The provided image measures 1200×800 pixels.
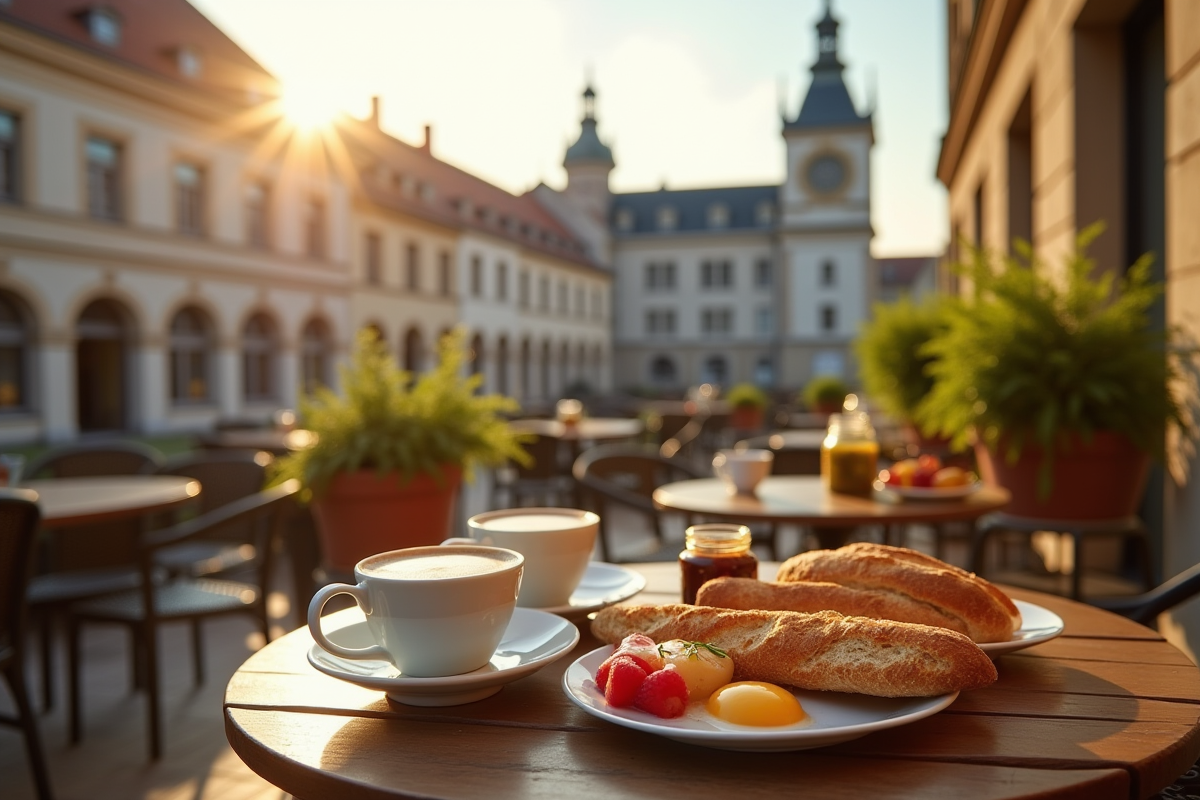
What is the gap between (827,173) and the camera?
45.4 metres

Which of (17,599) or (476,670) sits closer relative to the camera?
(476,670)

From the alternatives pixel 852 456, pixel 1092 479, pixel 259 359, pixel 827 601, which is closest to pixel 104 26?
pixel 259 359

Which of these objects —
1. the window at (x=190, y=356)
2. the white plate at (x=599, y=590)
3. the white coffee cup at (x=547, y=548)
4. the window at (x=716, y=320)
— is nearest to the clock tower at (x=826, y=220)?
the window at (x=716, y=320)

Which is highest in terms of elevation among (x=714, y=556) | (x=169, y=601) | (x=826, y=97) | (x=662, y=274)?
(x=826, y=97)

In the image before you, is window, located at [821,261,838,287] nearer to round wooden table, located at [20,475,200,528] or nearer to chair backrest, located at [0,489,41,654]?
round wooden table, located at [20,475,200,528]

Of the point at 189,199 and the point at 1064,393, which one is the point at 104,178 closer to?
the point at 189,199

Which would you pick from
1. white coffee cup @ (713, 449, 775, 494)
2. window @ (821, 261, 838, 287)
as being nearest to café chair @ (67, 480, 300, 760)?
white coffee cup @ (713, 449, 775, 494)

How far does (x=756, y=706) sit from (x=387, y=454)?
7.23 feet

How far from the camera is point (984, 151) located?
28.5 ft

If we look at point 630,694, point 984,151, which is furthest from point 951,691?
point 984,151

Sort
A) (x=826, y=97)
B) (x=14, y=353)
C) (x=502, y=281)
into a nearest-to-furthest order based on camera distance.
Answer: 1. (x=14, y=353)
2. (x=502, y=281)
3. (x=826, y=97)

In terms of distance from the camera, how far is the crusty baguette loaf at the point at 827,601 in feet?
4.16

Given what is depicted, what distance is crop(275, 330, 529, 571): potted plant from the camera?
119 inches

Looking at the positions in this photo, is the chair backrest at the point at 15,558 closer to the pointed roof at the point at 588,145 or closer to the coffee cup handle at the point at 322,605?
the coffee cup handle at the point at 322,605
